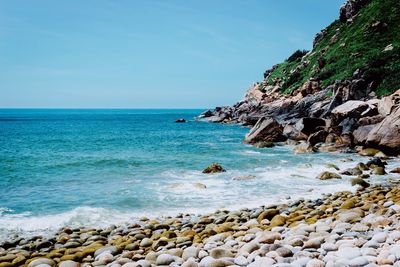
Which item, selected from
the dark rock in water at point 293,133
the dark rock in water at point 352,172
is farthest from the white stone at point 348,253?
the dark rock in water at point 293,133

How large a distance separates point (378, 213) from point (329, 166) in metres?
13.3

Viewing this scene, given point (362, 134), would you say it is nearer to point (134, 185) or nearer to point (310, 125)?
point (310, 125)

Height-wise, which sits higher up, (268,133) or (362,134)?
(362,134)

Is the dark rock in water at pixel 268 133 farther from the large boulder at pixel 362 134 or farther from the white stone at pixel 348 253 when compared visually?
the white stone at pixel 348 253

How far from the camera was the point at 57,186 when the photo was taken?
20.3 meters

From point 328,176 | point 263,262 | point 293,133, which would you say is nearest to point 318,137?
point 293,133

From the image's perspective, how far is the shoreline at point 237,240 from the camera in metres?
7.62

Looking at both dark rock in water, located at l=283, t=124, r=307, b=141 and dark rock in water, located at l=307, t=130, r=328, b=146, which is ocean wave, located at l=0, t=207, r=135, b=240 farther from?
dark rock in water, located at l=283, t=124, r=307, b=141

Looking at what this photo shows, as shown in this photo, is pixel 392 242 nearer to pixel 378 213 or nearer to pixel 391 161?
pixel 378 213

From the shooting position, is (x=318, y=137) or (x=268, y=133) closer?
(x=318, y=137)

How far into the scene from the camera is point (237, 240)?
380 inches

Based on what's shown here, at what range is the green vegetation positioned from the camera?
49872 mm

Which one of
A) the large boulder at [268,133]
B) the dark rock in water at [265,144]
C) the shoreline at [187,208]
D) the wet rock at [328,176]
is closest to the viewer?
the shoreline at [187,208]

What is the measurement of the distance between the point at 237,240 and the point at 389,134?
2105cm
